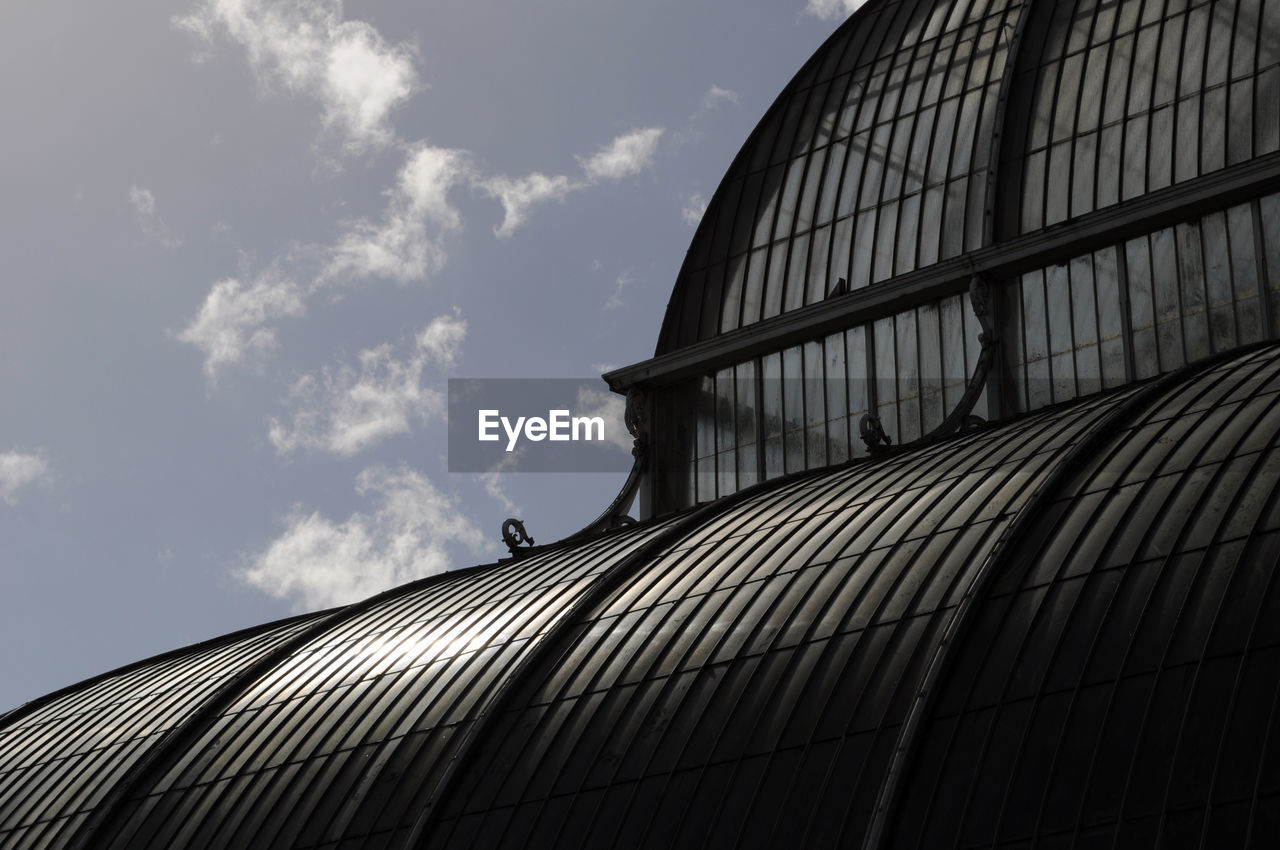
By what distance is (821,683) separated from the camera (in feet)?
62.1

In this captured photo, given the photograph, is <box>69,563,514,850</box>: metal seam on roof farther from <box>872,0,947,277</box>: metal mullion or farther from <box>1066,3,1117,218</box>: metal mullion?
<box>1066,3,1117,218</box>: metal mullion

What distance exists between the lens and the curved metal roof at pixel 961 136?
98.8 feet

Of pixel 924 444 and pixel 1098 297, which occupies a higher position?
pixel 1098 297

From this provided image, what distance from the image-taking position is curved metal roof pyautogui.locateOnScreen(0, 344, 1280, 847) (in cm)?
1606

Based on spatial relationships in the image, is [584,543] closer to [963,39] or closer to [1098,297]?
[1098,297]

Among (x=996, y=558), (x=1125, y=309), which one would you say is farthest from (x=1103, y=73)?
(x=996, y=558)

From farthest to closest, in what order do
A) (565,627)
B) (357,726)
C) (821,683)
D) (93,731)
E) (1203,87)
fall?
(1203,87)
(93,731)
(357,726)
(565,627)
(821,683)

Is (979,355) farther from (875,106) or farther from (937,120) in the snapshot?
(875,106)

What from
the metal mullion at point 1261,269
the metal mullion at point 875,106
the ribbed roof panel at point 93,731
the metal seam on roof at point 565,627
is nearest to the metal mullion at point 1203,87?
the metal mullion at point 1261,269

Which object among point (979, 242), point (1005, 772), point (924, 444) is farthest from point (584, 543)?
point (1005, 772)

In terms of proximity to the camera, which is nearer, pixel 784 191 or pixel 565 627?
pixel 565 627

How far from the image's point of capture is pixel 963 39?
34719mm

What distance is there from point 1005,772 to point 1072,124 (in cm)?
1781

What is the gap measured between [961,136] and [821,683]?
55.0ft
